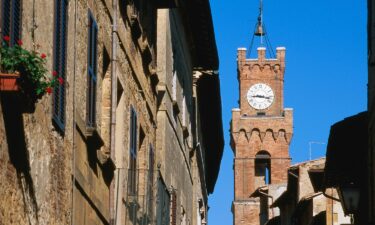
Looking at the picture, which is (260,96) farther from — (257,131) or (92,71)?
(92,71)

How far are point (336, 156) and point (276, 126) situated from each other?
3316 inches

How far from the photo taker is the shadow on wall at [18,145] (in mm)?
9039

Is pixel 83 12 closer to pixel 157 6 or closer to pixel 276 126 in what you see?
pixel 157 6

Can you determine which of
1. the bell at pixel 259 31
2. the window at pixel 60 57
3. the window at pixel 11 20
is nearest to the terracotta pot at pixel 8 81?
the window at pixel 11 20

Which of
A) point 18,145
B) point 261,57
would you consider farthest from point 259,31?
point 18,145

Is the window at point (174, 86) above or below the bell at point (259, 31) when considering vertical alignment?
below

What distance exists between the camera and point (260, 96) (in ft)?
354

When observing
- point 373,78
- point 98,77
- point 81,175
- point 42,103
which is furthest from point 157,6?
point 42,103

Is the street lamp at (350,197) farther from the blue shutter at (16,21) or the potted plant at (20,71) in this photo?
the potted plant at (20,71)

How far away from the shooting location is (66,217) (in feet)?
38.3

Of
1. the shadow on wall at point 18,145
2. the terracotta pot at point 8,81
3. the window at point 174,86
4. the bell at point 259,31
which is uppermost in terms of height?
the bell at point 259,31

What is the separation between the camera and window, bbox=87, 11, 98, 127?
13336mm

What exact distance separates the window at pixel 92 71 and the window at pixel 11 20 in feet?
13.2

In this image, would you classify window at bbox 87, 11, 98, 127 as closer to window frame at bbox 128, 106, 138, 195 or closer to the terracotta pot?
window frame at bbox 128, 106, 138, 195
